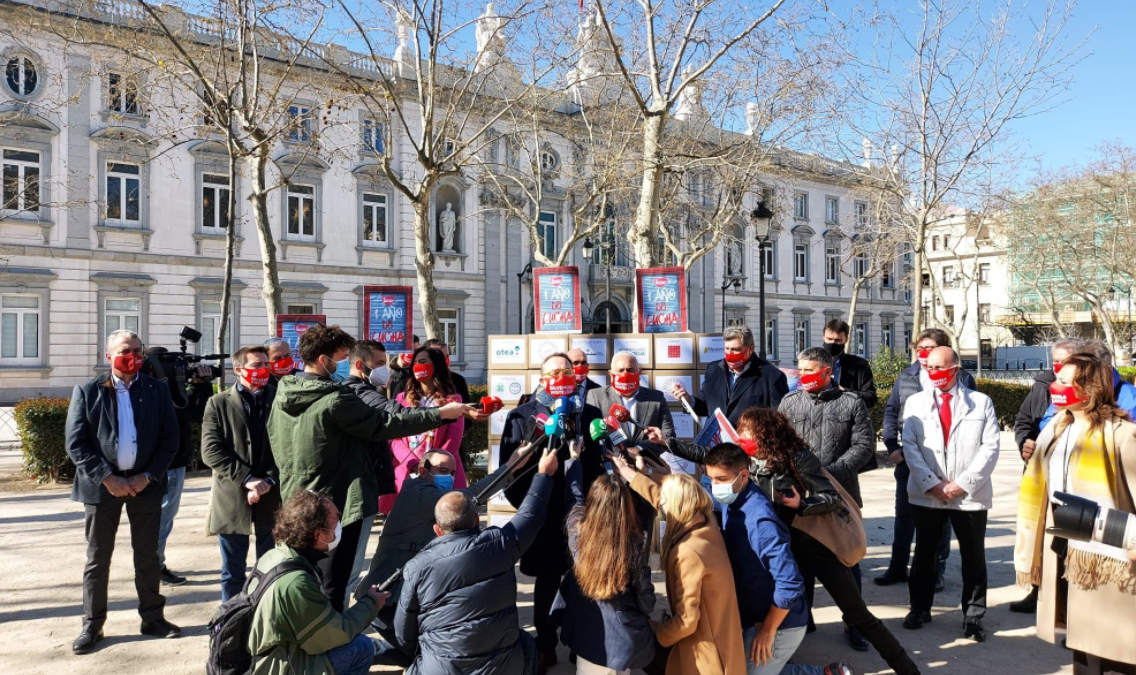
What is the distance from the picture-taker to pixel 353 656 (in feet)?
12.2

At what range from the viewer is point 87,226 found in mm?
21500

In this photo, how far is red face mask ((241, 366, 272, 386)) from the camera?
510 centimetres

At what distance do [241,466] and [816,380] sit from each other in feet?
11.9

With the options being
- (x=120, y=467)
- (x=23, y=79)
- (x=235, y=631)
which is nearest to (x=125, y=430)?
(x=120, y=467)

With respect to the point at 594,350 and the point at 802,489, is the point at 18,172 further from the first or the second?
the point at 802,489

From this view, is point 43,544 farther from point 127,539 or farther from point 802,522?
point 802,522

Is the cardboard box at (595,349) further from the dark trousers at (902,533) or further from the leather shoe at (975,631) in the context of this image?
the leather shoe at (975,631)

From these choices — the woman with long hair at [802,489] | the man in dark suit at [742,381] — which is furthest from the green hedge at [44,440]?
the woman with long hair at [802,489]

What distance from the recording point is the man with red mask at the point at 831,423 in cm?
484

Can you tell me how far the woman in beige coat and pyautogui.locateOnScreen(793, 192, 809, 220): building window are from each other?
3864cm

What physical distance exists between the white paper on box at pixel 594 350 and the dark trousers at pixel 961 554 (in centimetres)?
308

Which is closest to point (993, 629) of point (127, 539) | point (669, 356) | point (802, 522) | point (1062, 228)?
point (802, 522)

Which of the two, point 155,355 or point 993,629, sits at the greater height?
point 155,355

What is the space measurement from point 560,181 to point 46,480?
22.7 meters
